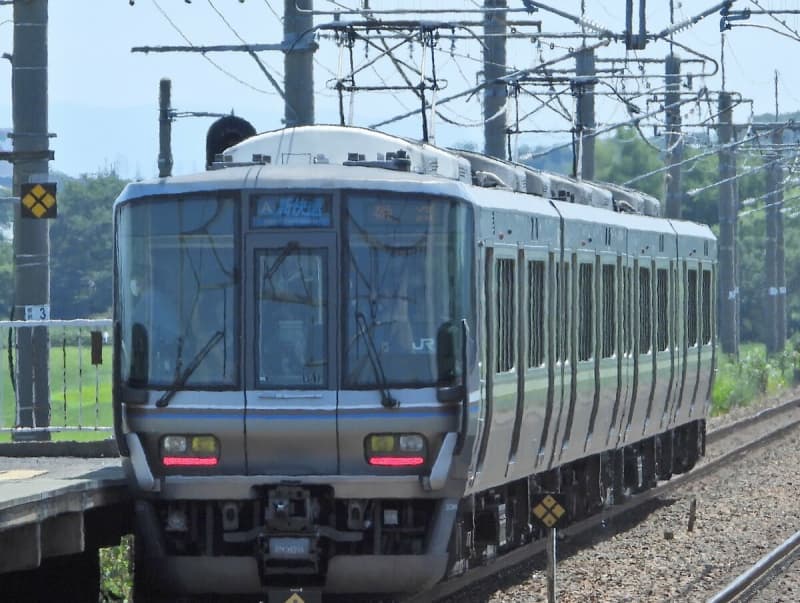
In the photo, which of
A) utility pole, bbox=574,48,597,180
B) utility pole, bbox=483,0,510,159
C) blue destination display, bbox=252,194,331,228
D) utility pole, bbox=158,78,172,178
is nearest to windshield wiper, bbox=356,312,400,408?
blue destination display, bbox=252,194,331,228

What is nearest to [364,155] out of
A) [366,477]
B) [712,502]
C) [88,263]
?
[366,477]

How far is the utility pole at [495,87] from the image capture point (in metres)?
26.5

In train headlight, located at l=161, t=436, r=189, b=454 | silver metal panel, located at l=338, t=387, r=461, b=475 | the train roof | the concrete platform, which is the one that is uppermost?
the train roof

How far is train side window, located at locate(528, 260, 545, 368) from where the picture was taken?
1497 cm

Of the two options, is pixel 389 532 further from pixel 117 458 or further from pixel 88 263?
pixel 88 263

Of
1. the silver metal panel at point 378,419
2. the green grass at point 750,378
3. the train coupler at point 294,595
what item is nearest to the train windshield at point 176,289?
the silver metal panel at point 378,419

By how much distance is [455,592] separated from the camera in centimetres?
1453

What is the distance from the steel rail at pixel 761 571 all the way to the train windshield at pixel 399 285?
303cm

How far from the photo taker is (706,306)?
24141 mm

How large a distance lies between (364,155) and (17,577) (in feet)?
12.1

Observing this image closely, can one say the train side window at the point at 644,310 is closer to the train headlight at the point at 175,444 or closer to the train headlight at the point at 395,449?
the train headlight at the point at 395,449

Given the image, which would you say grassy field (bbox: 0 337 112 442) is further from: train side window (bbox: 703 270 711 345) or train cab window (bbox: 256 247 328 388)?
train side window (bbox: 703 270 711 345)

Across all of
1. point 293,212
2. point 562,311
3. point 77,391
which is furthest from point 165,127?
point 293,212

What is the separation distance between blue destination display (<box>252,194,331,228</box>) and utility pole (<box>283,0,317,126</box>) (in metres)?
7.20
